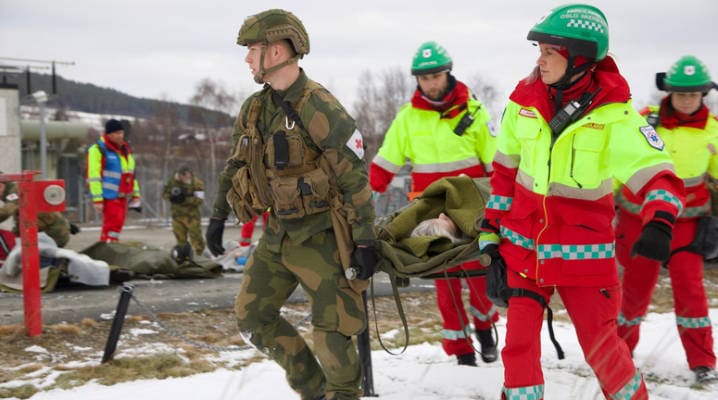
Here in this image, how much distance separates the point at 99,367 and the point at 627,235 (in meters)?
3.86

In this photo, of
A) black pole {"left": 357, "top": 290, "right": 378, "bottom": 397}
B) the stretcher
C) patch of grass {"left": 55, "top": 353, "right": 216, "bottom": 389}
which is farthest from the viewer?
patch of grass {"left": 55, "top": 353, "right": 216, "bottom": 389}

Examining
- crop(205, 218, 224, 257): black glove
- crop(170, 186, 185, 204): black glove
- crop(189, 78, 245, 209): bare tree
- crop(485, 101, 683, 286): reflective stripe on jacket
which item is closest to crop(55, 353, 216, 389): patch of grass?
crop(205, 218, 224, 257): black glove

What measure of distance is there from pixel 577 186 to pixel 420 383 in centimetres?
197

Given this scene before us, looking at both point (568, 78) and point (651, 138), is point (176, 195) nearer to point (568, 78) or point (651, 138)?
point (568, 78)

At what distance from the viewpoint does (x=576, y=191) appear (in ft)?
10.3

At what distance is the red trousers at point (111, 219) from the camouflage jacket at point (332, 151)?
703 cm

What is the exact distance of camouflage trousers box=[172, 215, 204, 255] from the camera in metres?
12.0

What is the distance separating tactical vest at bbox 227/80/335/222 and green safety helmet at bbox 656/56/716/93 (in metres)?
2.71

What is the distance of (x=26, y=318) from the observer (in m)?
5.46

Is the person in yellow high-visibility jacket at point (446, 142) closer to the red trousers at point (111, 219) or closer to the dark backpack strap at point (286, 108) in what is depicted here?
the dark backpack strap at point (286, 108)

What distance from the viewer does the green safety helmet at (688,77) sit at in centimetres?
490

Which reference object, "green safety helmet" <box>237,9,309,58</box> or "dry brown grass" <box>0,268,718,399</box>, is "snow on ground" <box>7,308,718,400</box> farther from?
"green safety helmet" <box>237,9,309,58</box>

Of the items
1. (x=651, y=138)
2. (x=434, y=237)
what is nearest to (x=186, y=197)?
(x=434, y=237)

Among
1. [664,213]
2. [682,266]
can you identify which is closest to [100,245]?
[682,266]
